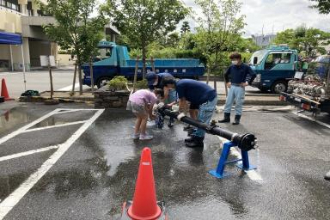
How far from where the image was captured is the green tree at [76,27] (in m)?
10.8

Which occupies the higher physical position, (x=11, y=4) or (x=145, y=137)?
(x=11, y=4)

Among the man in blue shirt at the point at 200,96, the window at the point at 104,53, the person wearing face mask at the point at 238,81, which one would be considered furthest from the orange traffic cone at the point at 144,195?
the window at the point at 104,53

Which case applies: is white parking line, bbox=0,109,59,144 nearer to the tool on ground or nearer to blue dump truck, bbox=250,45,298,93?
the tool on ground

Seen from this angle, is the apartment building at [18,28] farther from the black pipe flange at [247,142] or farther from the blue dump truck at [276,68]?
the black pipe flange at [247,142]

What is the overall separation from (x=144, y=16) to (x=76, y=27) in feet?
8.53

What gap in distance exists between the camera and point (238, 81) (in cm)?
773

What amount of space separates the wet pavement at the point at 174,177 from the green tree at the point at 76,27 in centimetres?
481

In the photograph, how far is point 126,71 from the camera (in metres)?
13.8

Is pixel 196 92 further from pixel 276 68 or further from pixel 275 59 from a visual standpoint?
pixel 275 59

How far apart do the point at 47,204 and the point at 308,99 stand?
7080 millimetres

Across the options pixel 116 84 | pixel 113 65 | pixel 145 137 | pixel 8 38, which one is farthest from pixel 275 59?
pixel 8 38

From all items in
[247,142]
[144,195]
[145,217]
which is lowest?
[145,217]

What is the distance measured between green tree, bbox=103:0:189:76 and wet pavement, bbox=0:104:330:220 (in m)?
4.82

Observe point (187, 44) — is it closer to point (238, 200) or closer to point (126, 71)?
point (126, 71)
